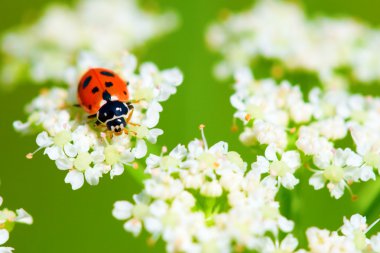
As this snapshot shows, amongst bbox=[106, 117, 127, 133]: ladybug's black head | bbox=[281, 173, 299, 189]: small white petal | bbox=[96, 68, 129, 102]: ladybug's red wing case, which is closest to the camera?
bbox=[281, 173, 299, 189]: small white petal

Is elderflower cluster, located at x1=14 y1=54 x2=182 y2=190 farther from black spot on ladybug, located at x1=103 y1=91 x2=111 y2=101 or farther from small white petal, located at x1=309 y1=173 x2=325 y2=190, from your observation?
small white petal, located at x1=309 y1=173 x2=325 y2=190

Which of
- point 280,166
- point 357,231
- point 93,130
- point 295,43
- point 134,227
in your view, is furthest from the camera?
point 295,43

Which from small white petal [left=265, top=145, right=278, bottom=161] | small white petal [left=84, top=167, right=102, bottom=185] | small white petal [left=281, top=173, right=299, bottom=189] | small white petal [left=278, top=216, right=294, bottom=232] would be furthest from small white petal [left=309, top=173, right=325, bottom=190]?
small white petal [left=84, top=167, right=102, bottom=185]

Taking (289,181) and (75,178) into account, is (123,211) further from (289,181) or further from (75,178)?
(289,181)

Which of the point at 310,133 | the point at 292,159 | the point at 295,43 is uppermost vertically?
the point at 295,43

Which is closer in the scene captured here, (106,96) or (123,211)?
(123,211)

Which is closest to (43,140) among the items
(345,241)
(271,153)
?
(271,153)
